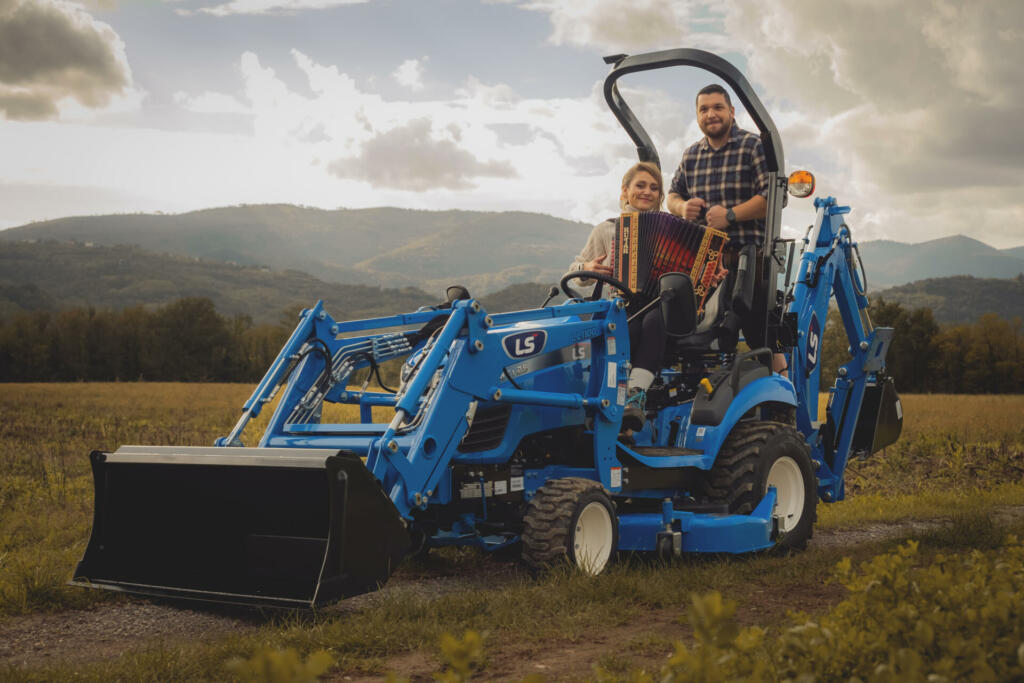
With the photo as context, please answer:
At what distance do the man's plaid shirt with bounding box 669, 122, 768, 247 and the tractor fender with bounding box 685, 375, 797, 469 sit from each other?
130 centimetres

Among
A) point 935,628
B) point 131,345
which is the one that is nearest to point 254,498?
point 935,628

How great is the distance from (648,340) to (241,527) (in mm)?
3220

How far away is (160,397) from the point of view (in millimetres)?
29672

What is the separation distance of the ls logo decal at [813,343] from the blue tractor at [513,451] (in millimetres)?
14

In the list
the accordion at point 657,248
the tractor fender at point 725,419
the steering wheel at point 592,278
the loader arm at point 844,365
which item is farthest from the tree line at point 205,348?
the steering wheel at point 592,278

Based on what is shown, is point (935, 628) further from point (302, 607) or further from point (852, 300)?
point (852, 300)

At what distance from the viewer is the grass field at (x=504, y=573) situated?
476 cm

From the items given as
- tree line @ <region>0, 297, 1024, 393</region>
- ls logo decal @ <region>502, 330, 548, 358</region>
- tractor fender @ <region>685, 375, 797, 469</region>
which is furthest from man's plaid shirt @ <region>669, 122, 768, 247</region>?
tree line @ <region>0, 297, 1024, 393</region>

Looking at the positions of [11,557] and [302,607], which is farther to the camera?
[11,557]

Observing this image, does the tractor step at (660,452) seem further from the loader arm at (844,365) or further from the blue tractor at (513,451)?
the loader arm at (844,365)

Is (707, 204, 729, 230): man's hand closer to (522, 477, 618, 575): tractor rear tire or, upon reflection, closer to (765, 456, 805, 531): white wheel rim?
(765, 456, 805, 531): white wheel rim

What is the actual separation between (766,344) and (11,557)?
6170 mm

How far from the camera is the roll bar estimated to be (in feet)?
25.2

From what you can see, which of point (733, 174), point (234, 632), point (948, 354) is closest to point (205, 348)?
point (948, 354)
